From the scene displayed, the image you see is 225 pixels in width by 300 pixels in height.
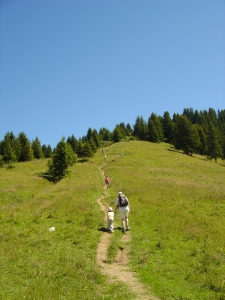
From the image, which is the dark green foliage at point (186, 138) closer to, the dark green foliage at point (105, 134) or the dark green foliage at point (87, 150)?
the dark green foliage at point (87, 150)

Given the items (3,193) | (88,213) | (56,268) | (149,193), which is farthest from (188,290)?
(3,193)

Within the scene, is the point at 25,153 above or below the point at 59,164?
above

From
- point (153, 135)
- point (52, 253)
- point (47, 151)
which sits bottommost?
point (52, 253)

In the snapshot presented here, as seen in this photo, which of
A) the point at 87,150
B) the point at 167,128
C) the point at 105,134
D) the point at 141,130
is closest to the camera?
the point at 87,150

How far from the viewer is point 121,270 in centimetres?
1141

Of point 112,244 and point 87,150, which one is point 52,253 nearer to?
point 112,244

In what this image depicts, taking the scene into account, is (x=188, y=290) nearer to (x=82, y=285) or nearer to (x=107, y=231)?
(x=82, y=285)

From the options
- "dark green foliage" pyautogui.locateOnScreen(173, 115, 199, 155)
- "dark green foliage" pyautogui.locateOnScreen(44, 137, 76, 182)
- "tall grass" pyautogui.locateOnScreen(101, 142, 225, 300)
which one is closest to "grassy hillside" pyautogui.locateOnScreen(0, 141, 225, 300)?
"tall grass" pyautogui.locateOnScreen(101, 142, 225, 300)

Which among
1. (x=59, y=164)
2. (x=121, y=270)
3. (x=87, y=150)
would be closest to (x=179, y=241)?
(x=121, y=270)

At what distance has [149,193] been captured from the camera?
29.2m

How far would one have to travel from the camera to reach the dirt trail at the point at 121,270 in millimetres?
9266

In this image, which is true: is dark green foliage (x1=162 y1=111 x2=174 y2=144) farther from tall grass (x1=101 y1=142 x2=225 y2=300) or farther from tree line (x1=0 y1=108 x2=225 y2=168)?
tall grass (x1=101 y1=142 x2=225 y2=300)

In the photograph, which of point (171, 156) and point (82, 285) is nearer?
point (82, 285)

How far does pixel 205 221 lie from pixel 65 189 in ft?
63.5
